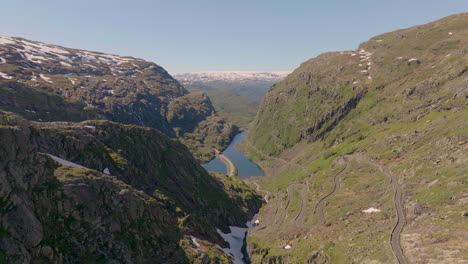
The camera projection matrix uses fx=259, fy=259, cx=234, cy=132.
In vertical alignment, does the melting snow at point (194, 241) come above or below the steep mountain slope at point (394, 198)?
below

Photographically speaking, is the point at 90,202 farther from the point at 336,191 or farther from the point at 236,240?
the point at 336,191

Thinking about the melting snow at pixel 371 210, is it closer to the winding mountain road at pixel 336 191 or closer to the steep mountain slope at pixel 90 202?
the winding mountain road at pixel 336 191

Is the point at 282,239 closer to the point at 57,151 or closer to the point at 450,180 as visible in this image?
the point at 450,180

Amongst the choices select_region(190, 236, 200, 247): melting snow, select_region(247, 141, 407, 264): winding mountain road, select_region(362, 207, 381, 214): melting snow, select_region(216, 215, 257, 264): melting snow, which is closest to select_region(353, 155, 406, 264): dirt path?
select_region(247, 141, 407, 264): winding mountain road

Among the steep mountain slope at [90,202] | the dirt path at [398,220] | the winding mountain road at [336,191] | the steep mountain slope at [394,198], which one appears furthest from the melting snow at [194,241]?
the dirt path at [398,220]

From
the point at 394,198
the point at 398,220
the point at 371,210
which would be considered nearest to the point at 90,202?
the point at 398,220

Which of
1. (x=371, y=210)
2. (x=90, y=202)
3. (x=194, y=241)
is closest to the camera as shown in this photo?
(x=90, y=202)

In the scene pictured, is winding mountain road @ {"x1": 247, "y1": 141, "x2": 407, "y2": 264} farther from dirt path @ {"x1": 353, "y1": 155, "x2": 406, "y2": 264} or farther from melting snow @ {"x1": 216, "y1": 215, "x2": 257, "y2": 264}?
melting snow @ {"x1": 216, "y1": 215, "x2": 257, "y2": 264}

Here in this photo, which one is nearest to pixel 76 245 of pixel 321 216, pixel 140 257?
pixel 140 257
